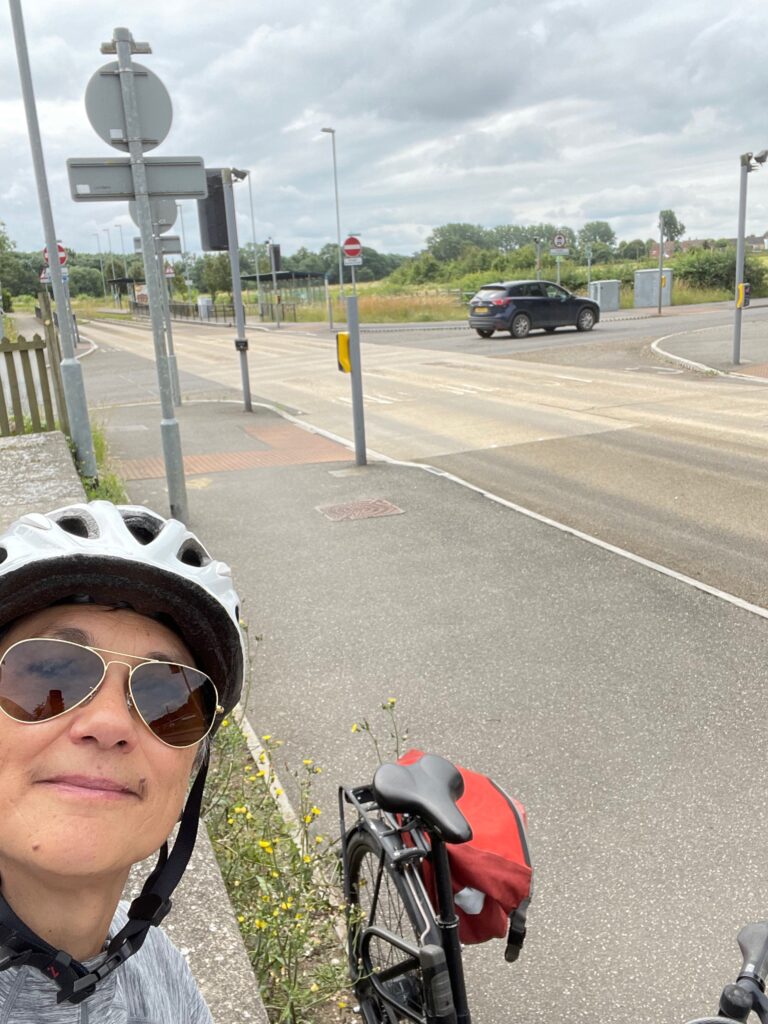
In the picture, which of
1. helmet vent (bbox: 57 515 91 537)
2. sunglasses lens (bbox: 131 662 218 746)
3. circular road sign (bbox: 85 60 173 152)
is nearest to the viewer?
sunglasses lens (bbox: 131 662 218 746)

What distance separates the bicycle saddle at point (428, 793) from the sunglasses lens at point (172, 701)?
3.69 ft

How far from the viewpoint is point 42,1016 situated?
1.02 metres

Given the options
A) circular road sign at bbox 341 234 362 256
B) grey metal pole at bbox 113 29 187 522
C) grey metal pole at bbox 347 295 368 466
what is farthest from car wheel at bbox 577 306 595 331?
grey metal pole at bbox 113 29 187 522

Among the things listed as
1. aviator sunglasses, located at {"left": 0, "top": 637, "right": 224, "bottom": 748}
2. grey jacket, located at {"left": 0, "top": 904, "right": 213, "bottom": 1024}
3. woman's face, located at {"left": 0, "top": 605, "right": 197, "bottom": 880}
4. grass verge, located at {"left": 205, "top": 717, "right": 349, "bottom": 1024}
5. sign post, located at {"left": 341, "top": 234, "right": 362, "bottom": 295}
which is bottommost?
grass verge, located at {"left": 205, "top": 717, "right": 349, "bottom": 1024}

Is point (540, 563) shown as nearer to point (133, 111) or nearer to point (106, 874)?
point (133, 111)

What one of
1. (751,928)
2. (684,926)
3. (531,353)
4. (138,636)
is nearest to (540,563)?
(684,926)

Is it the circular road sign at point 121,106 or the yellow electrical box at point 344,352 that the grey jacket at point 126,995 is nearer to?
the circular road sign at point 121,106

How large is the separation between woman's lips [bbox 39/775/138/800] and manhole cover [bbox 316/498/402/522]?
24.4 feet

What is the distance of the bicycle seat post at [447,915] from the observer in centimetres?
221

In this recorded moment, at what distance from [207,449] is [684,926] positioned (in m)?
10.3

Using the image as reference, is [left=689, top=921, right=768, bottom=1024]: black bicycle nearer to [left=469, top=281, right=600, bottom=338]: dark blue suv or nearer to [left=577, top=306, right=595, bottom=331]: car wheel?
[left=469, top=281, right=600, bottom=338]: dark blue suv

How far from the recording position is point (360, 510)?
28.8 ft

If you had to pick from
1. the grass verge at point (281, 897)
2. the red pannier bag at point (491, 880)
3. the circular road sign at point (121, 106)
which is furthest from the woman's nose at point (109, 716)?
the circular road sign at point (121, 106)

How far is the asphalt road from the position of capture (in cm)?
768
